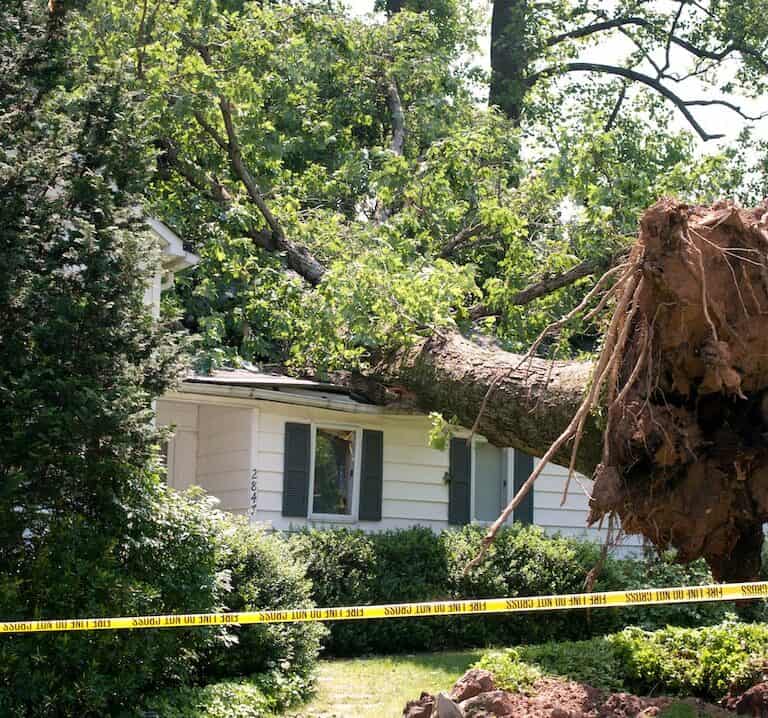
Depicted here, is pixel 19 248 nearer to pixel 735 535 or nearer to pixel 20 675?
pixel 20 675

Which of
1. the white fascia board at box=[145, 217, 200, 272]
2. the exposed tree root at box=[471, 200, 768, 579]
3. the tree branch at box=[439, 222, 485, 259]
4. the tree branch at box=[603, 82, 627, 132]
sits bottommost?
the exposed tree root at box=[471, 200, 768, 579]

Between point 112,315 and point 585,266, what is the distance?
7.44m

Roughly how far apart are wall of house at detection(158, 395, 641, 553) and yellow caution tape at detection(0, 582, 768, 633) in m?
5.64

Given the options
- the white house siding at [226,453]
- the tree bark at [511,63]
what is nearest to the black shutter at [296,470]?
the white house siding at [226,453]

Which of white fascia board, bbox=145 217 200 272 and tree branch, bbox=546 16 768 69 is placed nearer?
white fascia board, bbox=145 217 200 272

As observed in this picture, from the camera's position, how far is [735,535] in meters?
6.21

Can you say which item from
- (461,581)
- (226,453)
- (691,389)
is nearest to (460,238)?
(226,453)

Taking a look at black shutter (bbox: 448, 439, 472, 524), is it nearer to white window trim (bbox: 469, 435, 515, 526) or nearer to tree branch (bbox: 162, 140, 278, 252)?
white window trim (bbox: 469, 435, 515, 526)

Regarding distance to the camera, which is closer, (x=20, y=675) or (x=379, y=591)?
(x=20, y=675)

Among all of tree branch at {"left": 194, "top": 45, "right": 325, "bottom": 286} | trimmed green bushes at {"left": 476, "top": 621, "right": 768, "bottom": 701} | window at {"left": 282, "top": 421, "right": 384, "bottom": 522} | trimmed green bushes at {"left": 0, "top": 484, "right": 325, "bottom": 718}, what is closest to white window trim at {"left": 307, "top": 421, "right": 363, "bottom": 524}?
window at {"left": 282, "top": 421, "right": 384, "bottom": 522}

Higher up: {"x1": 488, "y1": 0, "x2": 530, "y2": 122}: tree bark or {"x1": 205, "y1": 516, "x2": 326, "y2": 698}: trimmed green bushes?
{"x1": 488, "y1": 0, "x2": 530, "y2": 122}: tree bark

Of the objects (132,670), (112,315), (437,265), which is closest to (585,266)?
(437,265)

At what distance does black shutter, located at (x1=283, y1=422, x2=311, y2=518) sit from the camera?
45.7 ft

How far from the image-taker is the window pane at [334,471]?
14531 mm
